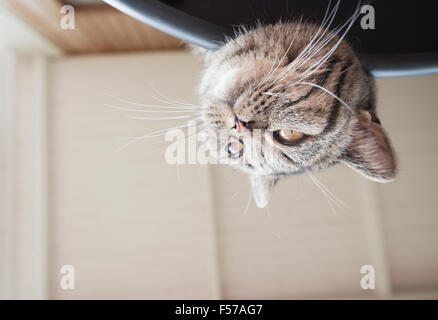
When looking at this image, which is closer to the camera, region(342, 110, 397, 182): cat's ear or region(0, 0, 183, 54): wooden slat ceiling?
region(342, 110, 397, 182): cat's ear

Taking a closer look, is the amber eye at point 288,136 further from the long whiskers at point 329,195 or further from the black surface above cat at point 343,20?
the black surface above cat at point 343,20

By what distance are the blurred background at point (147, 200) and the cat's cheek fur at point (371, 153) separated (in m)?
0.04

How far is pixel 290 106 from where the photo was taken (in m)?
0.57

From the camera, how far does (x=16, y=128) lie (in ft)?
3.18

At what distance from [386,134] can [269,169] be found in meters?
0.28

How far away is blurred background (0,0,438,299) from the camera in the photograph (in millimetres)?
757

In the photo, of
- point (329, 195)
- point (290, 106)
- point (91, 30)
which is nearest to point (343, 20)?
point (290, 106)

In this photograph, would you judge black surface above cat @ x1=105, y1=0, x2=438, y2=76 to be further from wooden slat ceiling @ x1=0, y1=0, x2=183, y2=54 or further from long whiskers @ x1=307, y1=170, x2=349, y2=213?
long whiskers @ x1=307, y1=170, x2=349, y2=213

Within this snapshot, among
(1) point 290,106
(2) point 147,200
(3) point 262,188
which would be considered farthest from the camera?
(2) point 147,200

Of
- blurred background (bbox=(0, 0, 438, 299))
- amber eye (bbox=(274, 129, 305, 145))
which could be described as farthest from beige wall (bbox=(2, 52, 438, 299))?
amber eye (bbox=(274, 129, 305, 145))

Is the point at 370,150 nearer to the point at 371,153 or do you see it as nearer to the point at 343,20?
the point at 371,153

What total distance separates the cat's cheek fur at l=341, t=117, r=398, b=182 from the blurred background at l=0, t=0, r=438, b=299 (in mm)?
42

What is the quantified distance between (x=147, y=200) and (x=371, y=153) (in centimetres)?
66

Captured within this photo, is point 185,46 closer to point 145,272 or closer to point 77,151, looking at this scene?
point 77,151
